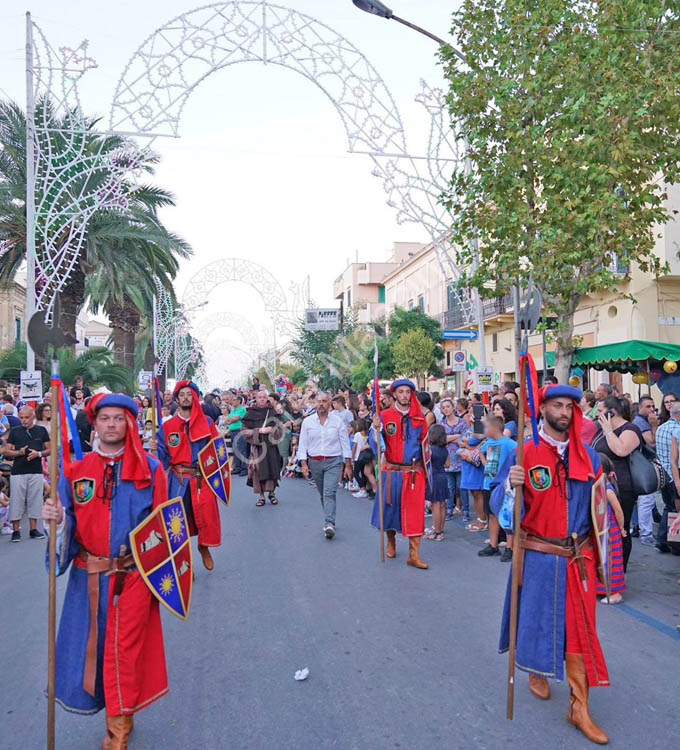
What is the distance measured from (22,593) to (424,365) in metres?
31.2

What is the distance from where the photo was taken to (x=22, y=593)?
24.8ft

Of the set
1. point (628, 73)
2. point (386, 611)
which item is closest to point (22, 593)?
point (386, 611)

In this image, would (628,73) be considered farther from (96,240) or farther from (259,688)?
(96,240)

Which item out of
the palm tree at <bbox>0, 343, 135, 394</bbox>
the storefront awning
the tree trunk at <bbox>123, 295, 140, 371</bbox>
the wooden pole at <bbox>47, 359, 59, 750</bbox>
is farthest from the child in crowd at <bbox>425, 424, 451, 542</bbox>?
the tree trunk at <bbox>123, 295, 140, 371</bbox>

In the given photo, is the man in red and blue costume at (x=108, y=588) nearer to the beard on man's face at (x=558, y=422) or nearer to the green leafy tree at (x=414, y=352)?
the beard on man's face at (x=558, y=422)

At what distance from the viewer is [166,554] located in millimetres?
4156

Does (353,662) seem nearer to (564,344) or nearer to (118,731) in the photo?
(118,731)

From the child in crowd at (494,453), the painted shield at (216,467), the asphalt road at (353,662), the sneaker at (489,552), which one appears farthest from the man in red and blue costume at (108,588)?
the sneaker at (489,552)

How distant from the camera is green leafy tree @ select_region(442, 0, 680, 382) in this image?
39.5ft

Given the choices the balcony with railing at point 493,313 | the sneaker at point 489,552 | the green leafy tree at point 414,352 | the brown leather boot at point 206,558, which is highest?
the balcony with railing at point 493,313

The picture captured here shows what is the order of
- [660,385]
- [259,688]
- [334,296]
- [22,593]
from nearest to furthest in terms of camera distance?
[259,688] → [22,593] → [660,385] → [334,296]

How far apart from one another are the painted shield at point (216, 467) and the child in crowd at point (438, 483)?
2724mm

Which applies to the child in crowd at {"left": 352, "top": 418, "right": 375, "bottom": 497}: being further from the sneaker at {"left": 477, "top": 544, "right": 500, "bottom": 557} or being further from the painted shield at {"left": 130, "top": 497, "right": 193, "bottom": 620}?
the painted shield at {"left": 130, "top": 497, "right": 193, "bottom": 620}

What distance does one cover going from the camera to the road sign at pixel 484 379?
54.4 ft
